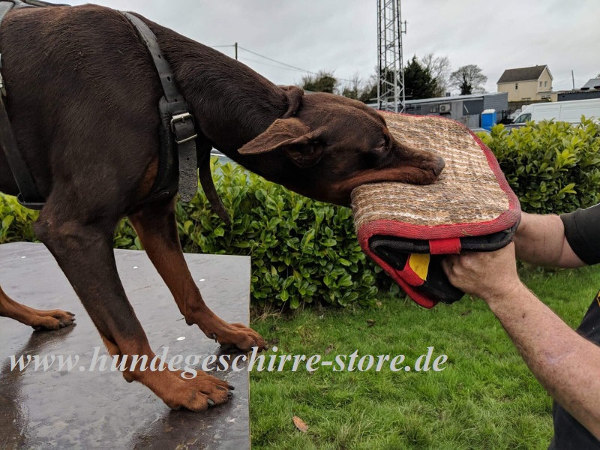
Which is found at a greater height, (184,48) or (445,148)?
(184,48)

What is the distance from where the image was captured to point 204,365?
6.81 feet

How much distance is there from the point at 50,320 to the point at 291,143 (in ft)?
5.54

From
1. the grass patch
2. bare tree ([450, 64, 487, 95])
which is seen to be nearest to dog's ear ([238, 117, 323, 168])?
the grass patch

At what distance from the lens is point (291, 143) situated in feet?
5.60

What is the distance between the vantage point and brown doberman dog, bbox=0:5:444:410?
1.61 metres

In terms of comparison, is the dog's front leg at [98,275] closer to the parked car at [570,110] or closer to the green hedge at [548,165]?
the green hedge at [548,165]

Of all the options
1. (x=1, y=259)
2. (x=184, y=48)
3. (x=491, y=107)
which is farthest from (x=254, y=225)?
(x=491, y=107)

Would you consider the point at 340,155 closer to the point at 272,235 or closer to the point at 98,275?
the point at 98,275

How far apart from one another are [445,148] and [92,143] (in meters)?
1.41

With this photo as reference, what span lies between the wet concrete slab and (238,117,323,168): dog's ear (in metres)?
0.96

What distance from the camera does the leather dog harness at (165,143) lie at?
1.67 metres

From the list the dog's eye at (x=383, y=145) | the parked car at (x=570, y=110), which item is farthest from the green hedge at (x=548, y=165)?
the parked car at (x=570, y=110)

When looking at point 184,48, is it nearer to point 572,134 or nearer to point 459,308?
point 459,308

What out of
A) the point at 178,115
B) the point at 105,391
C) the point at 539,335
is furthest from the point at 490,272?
the point at 105,391
